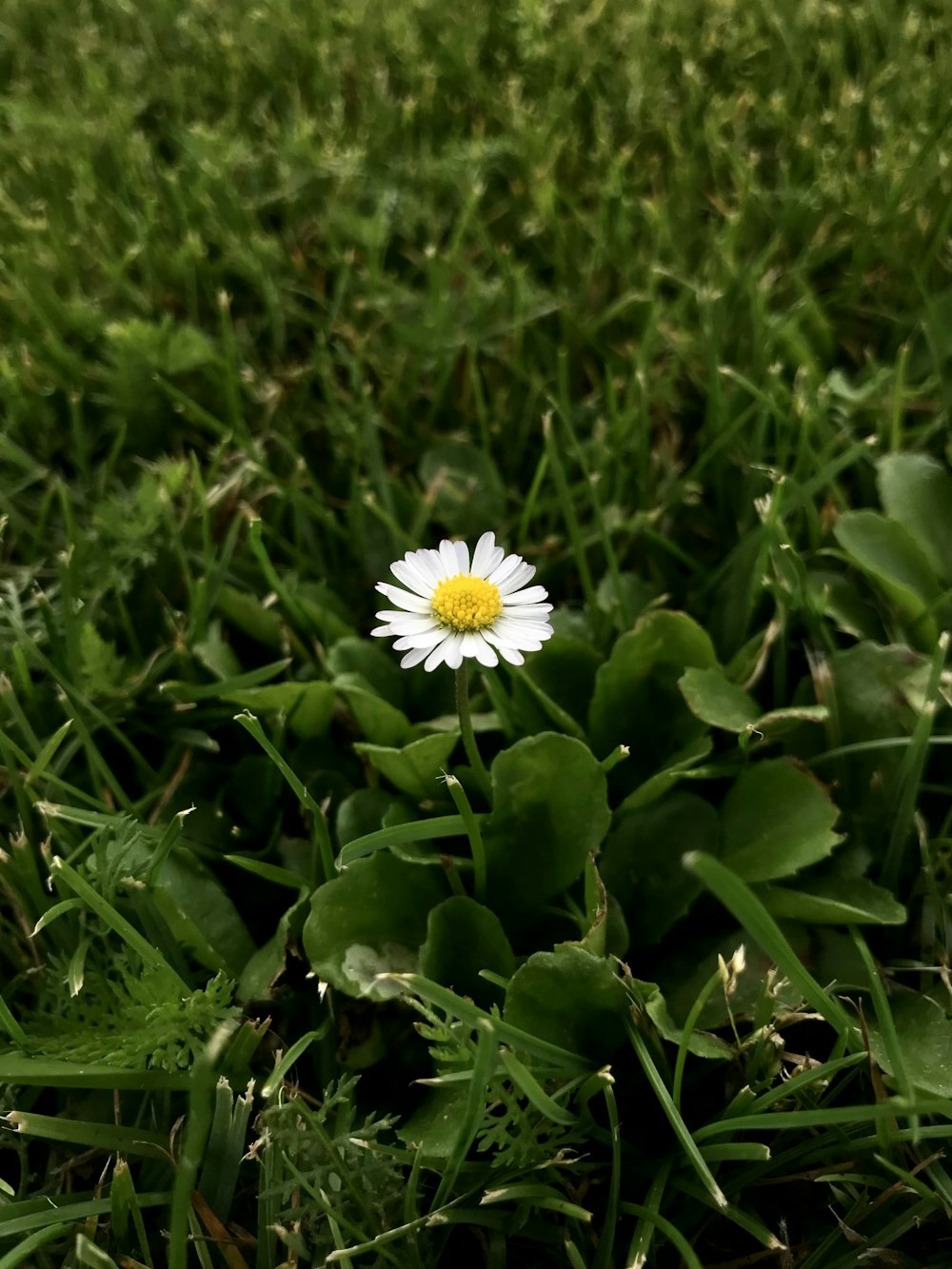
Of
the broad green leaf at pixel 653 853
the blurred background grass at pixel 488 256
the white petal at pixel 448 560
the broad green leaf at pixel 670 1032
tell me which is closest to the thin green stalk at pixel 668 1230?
the broad green leaf at pixel 670 1032

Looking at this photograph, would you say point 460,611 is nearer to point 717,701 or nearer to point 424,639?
point 424,639

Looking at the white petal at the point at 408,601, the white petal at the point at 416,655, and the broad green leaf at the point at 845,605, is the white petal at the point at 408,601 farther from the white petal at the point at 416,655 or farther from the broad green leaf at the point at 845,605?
the broad green leaf at the point at 845,605

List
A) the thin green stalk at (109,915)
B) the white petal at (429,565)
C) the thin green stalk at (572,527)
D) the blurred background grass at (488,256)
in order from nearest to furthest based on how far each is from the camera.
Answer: the thin green stalk at (109,915) < the white petal at (429,565) < the thin green stalk at (572,527) < the blurred background grass at (488,256)

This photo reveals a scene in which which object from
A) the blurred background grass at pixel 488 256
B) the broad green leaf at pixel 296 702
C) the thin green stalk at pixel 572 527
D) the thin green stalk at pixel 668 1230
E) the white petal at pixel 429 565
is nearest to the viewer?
the thin green stalk at pixel 668 1230

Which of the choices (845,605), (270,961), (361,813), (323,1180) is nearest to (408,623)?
(361,813)

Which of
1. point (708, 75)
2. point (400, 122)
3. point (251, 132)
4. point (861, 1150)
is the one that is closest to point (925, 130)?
point (708, 75)

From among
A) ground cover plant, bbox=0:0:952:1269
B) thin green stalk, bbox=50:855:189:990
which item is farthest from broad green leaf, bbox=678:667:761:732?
thin green stalk, bbox=50:855:189:990

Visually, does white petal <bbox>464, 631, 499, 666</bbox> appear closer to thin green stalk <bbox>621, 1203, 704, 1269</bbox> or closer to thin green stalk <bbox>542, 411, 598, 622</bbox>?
thin green stalk <bbox>542, 411, 598, 622</bbox>
